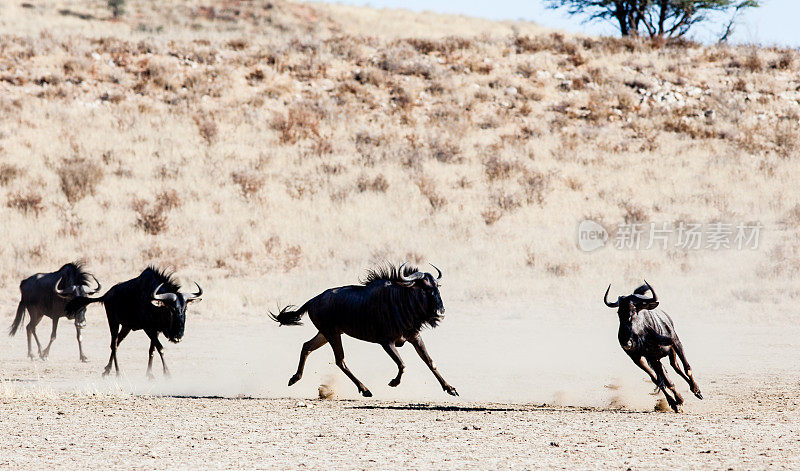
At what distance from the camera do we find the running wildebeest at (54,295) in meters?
13.8

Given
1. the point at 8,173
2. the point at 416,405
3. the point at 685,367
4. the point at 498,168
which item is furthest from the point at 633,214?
the point at 8,173

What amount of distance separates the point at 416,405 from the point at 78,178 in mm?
19354

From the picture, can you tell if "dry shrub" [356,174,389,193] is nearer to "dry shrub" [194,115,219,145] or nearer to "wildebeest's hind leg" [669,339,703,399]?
"dry shrub" [194,115,219,145]

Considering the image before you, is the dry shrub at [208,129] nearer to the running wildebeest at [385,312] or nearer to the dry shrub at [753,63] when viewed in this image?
the dry shrub at [753,63]

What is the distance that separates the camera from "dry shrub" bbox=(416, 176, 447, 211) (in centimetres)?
2573

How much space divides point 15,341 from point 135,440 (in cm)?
900

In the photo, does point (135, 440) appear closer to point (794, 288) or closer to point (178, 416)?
point (178, 416)

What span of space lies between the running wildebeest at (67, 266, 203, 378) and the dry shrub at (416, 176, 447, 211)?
1401 centimetres

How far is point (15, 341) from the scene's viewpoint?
52.0 ft

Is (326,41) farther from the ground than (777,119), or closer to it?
farther from the ground

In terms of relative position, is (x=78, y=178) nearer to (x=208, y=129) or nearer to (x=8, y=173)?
(x=8, y=173)

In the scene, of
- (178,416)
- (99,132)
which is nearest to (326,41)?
(99,132)

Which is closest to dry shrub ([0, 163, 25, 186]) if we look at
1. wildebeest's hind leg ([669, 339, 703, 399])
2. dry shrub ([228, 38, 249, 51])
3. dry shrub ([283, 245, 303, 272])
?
dry shrub ([283, 245, 303, 272])

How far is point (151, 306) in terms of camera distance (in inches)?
458
